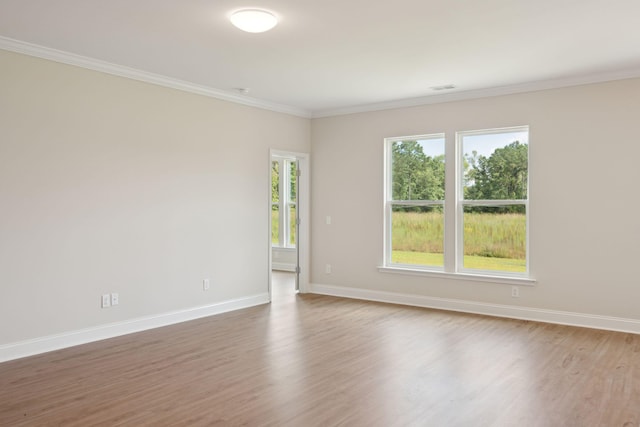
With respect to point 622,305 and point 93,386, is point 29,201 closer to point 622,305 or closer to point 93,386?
point 93,386

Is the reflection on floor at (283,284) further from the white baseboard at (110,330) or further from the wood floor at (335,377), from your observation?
the wood floor at (335,377)

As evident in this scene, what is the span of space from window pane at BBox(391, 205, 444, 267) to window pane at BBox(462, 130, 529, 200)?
0.55 metres

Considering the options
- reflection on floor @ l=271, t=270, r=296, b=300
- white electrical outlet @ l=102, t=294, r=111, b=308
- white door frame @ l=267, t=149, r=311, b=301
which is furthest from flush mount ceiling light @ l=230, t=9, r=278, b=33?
reflection on floor @ l=271, t=270, r=296, b=300

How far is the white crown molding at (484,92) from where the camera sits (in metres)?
5.02


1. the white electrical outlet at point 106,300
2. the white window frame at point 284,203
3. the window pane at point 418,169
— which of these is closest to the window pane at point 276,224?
the white window frame at point 284,203

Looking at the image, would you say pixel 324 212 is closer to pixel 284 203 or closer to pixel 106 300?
pixel 284 203

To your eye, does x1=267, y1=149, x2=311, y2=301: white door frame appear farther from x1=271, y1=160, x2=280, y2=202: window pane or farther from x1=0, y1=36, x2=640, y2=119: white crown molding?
x1=271, y1=160, x2=280, y2=202: window pane

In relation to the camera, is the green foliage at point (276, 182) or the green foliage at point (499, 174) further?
the green foliage at point (276, 182)

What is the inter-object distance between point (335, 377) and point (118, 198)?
2.78 metres

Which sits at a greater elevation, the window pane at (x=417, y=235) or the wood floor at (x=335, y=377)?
the window pane at (x=417, y=235)

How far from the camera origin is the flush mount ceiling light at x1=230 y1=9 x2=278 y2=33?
3.43 metres

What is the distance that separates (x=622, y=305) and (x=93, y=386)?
4925mm

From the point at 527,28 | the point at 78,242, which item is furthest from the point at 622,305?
the point at 78,242

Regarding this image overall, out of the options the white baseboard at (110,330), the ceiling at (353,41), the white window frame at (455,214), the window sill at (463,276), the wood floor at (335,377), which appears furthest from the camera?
the white window frame at (455,214)
